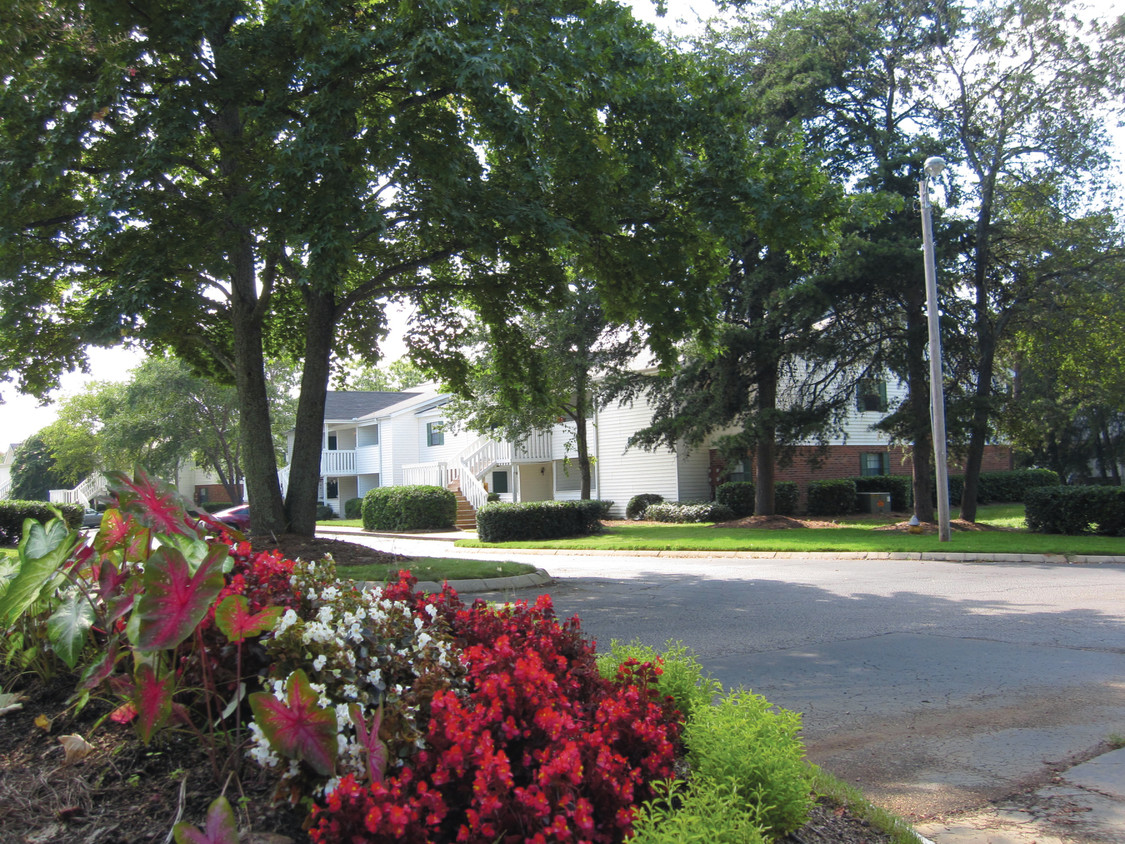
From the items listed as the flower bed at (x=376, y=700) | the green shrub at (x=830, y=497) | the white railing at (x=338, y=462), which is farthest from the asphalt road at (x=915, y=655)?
the white railing at (x=338, y=462)

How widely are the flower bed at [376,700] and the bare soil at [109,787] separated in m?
0.09

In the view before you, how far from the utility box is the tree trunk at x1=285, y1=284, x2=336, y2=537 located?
22884 millimetres

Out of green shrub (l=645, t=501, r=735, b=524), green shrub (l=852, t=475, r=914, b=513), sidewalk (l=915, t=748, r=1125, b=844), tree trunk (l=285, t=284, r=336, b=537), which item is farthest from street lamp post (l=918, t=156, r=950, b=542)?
green shrub (l=852, t=475, r=914, b=513)

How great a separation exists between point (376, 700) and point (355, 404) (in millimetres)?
48876

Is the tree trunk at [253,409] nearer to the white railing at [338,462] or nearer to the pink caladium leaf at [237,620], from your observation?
the pink caladium leaf at [237,620]

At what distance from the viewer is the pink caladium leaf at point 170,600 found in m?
2.58

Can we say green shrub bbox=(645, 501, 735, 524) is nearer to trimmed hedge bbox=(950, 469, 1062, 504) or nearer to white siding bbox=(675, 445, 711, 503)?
white siding bbox=(675, 445, 711, 503)

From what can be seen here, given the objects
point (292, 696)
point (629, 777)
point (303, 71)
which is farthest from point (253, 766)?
point (303, 71)

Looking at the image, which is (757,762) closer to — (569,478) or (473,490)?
(473,490)

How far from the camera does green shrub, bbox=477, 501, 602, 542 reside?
78.4ft

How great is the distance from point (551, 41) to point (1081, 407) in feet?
111

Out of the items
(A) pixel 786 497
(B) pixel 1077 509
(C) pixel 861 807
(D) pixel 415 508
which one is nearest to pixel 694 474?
(A) pixel 786 497

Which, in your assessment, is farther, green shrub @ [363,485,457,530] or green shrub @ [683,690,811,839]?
green shrub @ [363,485,457,530]

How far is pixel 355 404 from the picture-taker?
5044 cm
